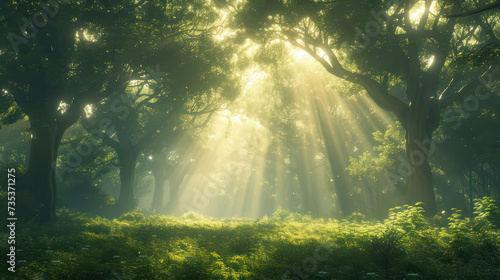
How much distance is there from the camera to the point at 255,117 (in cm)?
3562

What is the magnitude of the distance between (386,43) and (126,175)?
24.3 meters

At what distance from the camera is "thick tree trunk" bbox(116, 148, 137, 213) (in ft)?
89.4

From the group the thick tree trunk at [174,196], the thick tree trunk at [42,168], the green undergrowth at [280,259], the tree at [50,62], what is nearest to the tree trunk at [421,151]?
the green undergrowth at [280,259]

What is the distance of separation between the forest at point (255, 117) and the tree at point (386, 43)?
88mm

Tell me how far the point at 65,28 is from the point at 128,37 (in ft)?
12.4

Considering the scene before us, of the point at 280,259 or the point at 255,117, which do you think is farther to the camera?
the point at 255,117

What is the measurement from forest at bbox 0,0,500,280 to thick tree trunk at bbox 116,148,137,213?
0.11 metres

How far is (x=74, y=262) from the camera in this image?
5555 millimetres

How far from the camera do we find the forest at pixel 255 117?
23.0 feet

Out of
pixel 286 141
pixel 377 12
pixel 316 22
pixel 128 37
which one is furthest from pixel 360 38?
pixel 286 141

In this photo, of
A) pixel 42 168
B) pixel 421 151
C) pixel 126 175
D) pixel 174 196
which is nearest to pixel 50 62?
pixel 42 168

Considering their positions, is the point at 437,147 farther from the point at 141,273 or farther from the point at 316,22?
the point at 141,273

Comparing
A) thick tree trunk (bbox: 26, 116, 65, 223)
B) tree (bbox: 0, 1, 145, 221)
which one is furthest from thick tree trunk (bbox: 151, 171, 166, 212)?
thick tree trunk (bbox: 26, 116, 65, 223)

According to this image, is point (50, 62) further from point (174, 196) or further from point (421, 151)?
point (174, 196)
